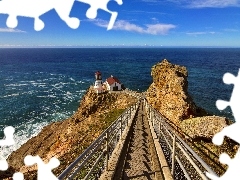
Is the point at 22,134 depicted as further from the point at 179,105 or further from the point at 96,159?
the point at 96,159

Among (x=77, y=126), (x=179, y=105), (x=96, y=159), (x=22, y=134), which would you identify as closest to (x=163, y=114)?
(x=179, y=105)

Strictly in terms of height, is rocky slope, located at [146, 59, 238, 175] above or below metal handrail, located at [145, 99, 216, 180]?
below

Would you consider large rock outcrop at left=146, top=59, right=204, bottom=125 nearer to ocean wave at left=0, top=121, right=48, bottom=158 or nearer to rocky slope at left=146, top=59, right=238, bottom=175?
rocky slope at left=146, top=59, right=238, bottom=175

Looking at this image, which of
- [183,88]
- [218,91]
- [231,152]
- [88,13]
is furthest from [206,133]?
[218,91]

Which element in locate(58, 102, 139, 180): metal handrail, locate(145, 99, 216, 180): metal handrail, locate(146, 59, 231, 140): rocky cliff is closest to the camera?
locate(58, 102, 139, 180): metal handrail
